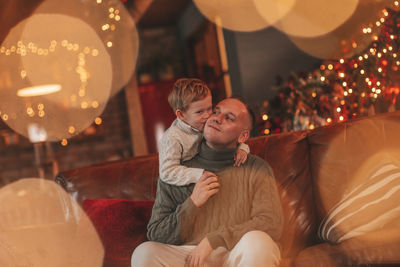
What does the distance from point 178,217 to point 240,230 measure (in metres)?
0.25

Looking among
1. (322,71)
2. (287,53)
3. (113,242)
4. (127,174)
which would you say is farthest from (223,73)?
(113,242)

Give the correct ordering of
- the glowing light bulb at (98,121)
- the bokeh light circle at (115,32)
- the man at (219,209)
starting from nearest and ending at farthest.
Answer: the man at (219,209) → the bokeh light circle at (115,32) → the glowing light bulb at (98,121)

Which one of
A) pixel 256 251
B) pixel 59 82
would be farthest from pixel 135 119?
pixel 256 251

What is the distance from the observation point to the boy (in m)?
1.83

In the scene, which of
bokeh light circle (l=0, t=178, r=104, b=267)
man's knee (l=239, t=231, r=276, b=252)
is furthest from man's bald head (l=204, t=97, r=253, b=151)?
bokeh light circle (l=0, t=178, r=104, b=267)

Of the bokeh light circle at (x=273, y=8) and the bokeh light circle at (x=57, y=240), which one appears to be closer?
the bokeh light circle at (x=57, y=240)

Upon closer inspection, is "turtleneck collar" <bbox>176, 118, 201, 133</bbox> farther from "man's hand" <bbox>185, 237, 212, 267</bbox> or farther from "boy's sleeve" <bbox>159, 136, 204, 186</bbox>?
"man's hand" <bbox>185, 237, 212, 267</bbox>

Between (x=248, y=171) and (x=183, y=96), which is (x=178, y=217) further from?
(x=183, y=96)

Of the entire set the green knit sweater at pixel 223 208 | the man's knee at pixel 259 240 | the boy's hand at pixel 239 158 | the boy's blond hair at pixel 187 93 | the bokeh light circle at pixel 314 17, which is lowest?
the man's knee at pixel 259 240

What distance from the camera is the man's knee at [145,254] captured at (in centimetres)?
170

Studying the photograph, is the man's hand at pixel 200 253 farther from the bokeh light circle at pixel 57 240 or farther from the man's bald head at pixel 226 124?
the bokeh light circle at pixel 57 240

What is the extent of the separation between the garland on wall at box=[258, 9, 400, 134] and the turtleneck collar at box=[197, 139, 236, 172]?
1573 millimetres

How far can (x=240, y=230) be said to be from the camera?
5.54ft

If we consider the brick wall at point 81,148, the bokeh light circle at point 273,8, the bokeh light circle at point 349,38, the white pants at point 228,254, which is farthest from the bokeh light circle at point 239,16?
the white pants at point 228,254
